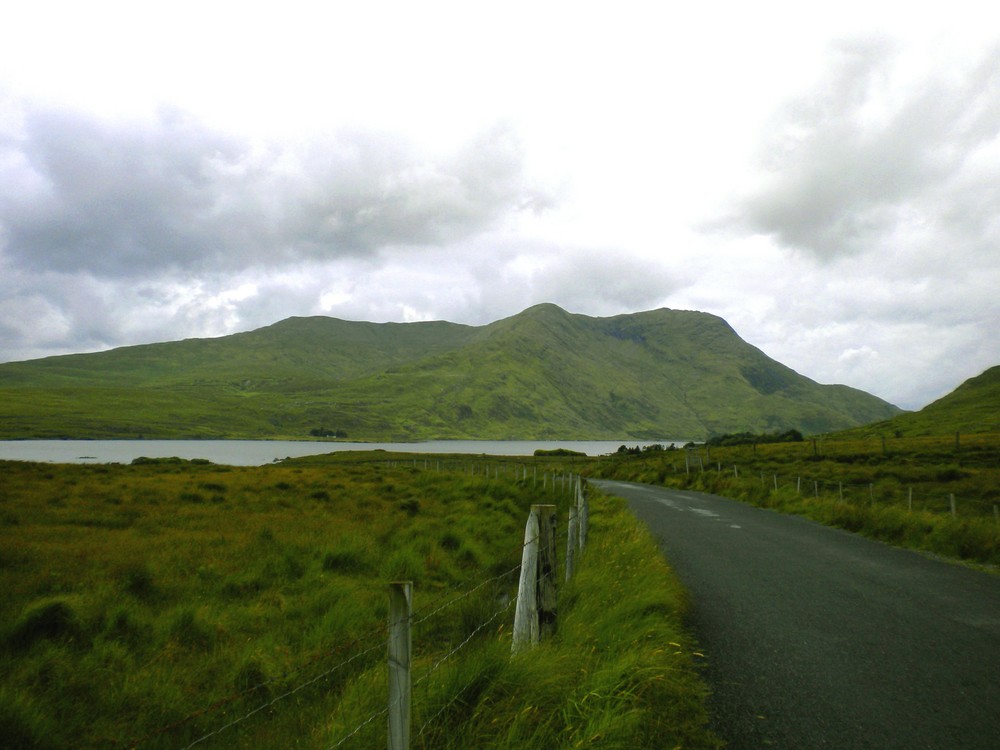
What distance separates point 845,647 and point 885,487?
29871 mm

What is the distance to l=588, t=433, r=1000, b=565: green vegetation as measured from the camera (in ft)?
47.8

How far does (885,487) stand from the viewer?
1259 inches

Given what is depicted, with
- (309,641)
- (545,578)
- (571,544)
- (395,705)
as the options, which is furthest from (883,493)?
(395,705)

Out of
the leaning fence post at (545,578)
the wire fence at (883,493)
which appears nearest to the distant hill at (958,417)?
the wire fence at (883,493)

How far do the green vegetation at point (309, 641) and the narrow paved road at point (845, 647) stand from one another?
0.52 metres

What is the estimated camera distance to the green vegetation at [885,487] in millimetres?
14562

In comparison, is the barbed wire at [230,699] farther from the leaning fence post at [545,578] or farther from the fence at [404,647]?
the leaning fence post at [545,578]

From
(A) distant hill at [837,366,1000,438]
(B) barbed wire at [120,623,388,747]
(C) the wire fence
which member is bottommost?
(C) the wire fence

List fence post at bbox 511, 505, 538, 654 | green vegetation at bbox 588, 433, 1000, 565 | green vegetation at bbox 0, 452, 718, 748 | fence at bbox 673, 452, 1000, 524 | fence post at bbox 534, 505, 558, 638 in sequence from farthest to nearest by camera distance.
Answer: fence at bbox 673, 452, 1000, 524 → green vegetation at bbox 588, 433, 1000, 565 → fence post at bbox 534, 505, 558, 638 → fence post at bbox 511, 505, 538, 654 → green vegetation at bbox 0, 452, 718, 748

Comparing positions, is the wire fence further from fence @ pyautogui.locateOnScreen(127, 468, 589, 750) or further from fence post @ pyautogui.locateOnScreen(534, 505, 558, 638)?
fence @ pyautogui.locateOnScreen(127, 468, 589, 750)

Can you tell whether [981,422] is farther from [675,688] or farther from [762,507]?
[675,688]

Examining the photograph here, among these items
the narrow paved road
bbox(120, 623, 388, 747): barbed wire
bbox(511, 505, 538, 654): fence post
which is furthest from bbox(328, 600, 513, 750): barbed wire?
the narrow paved road

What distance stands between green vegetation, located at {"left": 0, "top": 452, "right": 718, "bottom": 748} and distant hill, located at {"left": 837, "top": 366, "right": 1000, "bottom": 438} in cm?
9567

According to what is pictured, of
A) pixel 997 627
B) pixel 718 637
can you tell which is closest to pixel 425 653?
pixel 718 637
